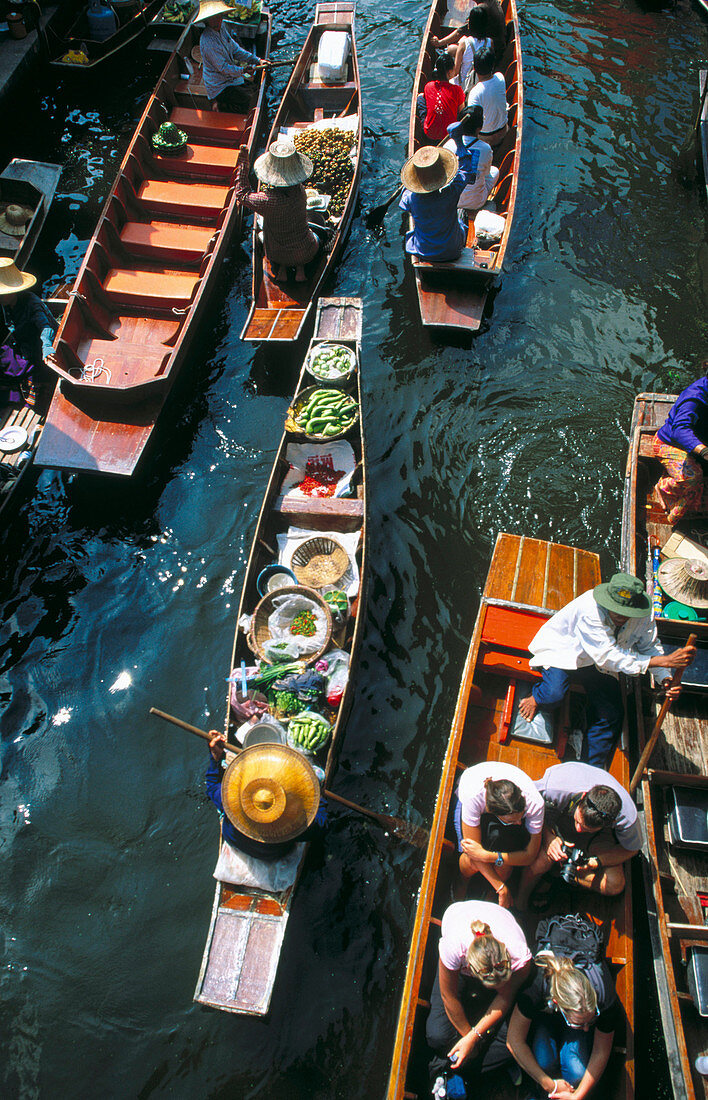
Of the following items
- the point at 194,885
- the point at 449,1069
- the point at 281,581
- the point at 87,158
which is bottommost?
the point at 194,885

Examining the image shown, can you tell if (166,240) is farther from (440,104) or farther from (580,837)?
(580,837)

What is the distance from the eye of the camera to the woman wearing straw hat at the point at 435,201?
9562 mm

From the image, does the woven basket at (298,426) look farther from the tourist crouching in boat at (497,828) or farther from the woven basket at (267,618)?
the tourist crouching in boat at (497,828)

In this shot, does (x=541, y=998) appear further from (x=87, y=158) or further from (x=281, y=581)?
(x=87, y=158)

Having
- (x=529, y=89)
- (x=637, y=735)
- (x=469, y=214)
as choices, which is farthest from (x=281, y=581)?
(x=529, y=89)

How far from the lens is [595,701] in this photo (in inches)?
264

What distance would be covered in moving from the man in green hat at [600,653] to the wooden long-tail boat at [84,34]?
53.1ft

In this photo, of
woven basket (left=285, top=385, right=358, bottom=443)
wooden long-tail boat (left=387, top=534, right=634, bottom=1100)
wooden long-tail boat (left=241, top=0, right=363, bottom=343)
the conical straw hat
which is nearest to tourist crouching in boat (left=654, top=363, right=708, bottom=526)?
the conical straw hat

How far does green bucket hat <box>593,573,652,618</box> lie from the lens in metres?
6.02

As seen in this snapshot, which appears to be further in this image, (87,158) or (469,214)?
(87,158)

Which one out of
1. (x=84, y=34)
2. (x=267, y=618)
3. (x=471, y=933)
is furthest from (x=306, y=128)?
(x=471, y=933)

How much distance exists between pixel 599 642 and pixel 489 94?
1002 centimetres

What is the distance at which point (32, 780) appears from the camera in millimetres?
7602

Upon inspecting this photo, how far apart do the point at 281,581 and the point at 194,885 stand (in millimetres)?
3328
